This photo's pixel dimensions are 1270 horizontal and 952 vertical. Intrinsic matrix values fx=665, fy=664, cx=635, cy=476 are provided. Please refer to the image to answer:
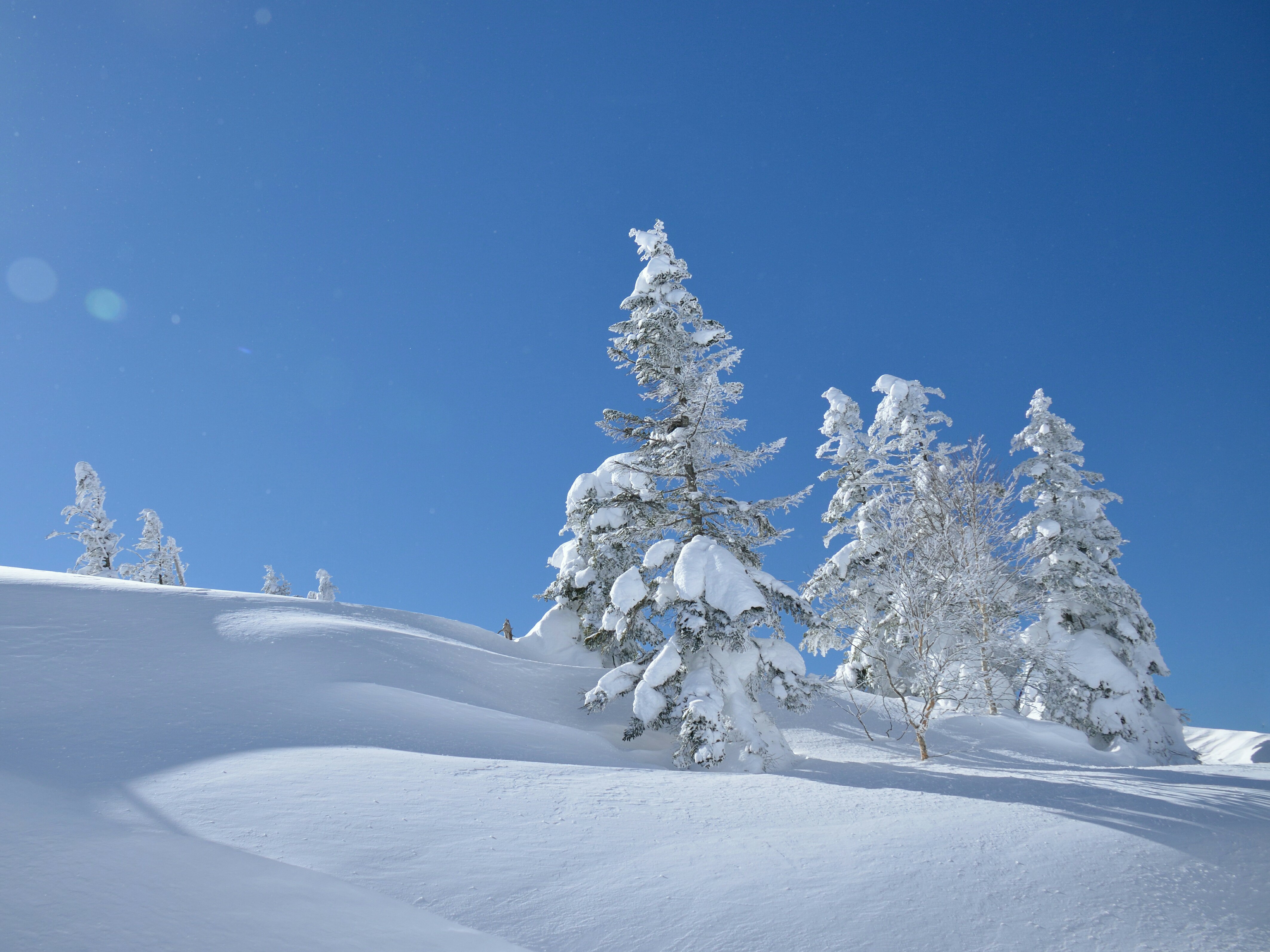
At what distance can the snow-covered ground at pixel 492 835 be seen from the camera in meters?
4.66

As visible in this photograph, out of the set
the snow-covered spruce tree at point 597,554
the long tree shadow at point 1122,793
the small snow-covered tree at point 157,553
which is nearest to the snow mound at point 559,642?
the snow-covered spruce tree at point 597,554

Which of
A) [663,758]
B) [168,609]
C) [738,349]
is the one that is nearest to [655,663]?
[663,758]

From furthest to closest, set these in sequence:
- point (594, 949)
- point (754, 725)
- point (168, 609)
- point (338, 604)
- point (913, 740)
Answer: point (338, 604), point (913, 740), point (168, 609), point (754, 725), point (594, 949)

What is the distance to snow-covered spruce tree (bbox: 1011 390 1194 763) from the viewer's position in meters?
21.0

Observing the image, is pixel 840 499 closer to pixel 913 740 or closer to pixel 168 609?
pixel 913 740

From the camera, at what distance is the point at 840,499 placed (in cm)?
2509

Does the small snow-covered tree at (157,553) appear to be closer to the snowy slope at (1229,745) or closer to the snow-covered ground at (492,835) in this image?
the snow-covered ground at (492,835)

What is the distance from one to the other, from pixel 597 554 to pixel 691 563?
6707 mm

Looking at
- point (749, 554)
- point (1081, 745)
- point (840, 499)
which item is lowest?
point (1081, 745)

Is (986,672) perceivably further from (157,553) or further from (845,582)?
(157,553)

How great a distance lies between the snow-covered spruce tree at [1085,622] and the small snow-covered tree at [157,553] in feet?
144

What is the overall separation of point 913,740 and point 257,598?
1745 cm

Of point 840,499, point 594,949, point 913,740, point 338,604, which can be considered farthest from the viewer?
point 840,499

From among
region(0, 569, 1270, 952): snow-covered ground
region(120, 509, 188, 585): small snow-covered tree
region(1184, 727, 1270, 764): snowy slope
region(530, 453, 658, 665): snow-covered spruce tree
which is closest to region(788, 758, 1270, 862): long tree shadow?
region(0, 569, 1270, 952): snow-covered ground
